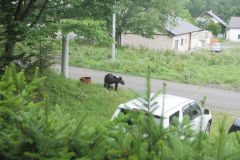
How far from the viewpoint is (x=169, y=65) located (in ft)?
83.8

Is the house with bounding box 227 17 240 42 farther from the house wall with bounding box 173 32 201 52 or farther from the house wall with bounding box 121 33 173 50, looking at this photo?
the house wall with bounding box 121 33 173 50

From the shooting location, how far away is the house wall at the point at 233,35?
7469 cm

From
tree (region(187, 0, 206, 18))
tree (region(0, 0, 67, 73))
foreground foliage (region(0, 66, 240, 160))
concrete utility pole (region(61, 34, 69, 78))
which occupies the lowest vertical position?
foreground foliage (region(0, 66, 240, 160))

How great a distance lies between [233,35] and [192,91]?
58708mm

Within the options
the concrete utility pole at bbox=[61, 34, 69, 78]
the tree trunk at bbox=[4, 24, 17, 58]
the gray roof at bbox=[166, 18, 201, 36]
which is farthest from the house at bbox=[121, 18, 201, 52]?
the tree trunk at bbox=[4, 24, 17, 58]

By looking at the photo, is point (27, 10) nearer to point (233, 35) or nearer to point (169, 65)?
point (169, 65)

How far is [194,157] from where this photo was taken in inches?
119

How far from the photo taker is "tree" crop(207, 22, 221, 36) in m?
71.3

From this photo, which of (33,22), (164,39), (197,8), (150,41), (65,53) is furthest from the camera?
(197,8)

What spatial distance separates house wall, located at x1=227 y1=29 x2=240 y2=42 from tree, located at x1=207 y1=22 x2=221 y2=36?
158 inches

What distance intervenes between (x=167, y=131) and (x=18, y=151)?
4.15ft

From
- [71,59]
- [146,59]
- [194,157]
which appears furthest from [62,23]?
[146,59]

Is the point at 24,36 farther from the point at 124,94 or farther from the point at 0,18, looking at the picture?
the point at 124,94

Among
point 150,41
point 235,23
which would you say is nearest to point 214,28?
point 235,23
